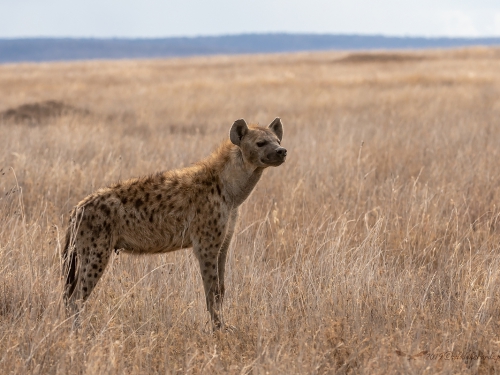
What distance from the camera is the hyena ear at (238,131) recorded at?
4.60 meters

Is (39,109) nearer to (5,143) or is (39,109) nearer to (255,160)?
(5,143)

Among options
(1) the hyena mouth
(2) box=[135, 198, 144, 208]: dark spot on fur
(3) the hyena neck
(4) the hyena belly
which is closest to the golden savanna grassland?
(4) the hyena belly

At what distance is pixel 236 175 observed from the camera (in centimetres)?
466

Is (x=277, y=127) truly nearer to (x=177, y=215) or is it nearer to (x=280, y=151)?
(x=280, y=151)

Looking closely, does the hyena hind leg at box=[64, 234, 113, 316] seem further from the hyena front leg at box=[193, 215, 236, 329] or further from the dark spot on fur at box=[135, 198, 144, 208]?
the hyena front leg at box=[193, 215, 236, 329]

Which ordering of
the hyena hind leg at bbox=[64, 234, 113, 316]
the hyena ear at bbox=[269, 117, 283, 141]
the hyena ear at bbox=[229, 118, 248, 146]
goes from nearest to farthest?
the hyena hind leg at bbox=[64, 234, 113, 316] → the hyena ear at bbox=[229, 118, 248, 146] → the hyena ear at bbox=[269, 117, 283, 141]

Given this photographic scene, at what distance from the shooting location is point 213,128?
45.4 feet

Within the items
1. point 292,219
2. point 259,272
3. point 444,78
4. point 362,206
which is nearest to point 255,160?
point 259,272

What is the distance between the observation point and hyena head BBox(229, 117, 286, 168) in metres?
4.49

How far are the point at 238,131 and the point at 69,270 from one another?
146 centimetres

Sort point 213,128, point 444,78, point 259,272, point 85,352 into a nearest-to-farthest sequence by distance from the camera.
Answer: point 85,352 < point 259,272 < point 213,128 < point 444,78

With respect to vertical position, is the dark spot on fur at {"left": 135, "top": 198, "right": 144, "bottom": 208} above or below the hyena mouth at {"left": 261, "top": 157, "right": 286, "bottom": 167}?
below

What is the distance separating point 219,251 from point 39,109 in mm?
12727

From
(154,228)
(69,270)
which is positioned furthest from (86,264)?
(154,228)
